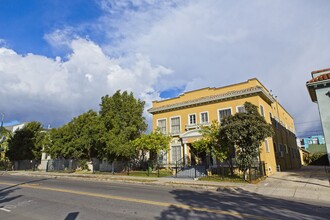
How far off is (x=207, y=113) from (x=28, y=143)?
3127 centimetres

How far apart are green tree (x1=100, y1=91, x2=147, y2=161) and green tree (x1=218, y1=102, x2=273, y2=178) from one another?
12780 millimetres

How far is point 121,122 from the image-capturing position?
27.0 meters

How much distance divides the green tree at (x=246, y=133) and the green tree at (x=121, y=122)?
12780 millimetres

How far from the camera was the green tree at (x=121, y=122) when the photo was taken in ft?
82.9

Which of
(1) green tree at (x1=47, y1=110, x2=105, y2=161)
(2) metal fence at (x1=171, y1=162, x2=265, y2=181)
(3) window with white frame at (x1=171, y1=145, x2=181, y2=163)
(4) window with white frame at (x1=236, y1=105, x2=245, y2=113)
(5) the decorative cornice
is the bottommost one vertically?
(2) metal fence at (x1=171, y1=162, x2=265, y2=181)

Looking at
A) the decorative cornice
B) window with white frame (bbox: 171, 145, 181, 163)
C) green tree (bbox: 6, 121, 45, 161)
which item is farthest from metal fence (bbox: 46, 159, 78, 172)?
window with white frame (bbox: 171, 145, 181, 163)

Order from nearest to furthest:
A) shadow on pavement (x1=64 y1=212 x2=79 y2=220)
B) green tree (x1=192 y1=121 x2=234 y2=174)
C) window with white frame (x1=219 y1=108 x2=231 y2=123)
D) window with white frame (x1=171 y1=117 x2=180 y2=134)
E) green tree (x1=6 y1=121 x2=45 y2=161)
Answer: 1. shadow on pavement (x1=64 y1=212 x2=79 y2=220)
2. green tree (x1=192 y1=121 x2=234 y2=174)
3. window with white frame (x1=219 y1=108 x2=231 y2=123)
4. window with white frame (x1=171 y1=117 x2=180 y2=134)
5. green tree (x1=6 y1=121 x2=45 y2=161)

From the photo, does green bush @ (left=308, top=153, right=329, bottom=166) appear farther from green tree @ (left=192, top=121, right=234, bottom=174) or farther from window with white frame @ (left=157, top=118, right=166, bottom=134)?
green tree @ (left=192, top=121, right=234, bottom=174)

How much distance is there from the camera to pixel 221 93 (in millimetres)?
24609

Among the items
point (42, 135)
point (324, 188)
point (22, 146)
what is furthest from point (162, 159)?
point (22, 146)

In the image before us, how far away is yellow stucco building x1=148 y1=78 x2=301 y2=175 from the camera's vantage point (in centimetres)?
2246

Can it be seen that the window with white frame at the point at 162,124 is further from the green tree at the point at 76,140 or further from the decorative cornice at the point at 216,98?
the green tree at the point at 76,140

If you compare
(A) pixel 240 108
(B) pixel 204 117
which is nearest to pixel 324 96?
(A) pixel 240 108

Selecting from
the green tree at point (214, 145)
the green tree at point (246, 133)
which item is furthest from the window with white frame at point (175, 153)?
the green tree at point (246, 133)
